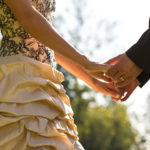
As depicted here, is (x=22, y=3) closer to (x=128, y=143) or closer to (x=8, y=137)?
(x=8, y=137)

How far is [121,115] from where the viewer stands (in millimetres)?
48812

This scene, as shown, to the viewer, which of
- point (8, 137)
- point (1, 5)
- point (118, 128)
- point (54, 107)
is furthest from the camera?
point (118, 128)

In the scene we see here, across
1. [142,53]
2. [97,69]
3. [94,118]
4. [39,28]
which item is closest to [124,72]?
[142,53]

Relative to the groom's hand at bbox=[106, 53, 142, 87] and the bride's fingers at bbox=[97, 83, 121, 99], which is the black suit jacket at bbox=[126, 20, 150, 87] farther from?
the bride's fingers at bbox=[97, 83, 121, 99]

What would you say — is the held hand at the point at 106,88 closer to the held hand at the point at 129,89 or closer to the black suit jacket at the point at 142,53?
the held hand at the point at 129,89

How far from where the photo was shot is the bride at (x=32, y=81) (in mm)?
3178

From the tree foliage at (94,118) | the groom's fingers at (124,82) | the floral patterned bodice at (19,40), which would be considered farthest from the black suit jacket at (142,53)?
the tree foliage at (94,118)

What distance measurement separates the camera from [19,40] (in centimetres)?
348

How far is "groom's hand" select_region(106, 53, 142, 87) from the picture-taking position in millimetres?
3945

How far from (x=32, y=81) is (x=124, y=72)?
3.45ft

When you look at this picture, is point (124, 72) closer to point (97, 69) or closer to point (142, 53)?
point (142, 53)

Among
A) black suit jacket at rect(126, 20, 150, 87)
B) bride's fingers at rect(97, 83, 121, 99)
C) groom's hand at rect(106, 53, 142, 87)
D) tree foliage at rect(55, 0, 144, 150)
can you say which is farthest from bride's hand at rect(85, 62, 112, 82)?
tree foliage at rect(55, 0, 144, 150)

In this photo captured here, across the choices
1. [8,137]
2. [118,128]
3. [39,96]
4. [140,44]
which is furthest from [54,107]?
[118,128]

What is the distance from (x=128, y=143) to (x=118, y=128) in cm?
191
